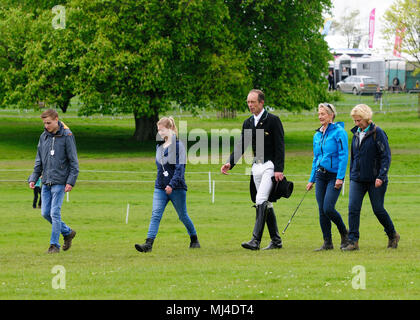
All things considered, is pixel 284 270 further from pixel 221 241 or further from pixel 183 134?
pixel 183 134

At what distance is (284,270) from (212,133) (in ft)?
122

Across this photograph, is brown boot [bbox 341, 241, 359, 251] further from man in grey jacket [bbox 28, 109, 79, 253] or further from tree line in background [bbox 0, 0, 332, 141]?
tree line in background [bbox 0, 0, 332, 141]

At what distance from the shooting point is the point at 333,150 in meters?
10.7

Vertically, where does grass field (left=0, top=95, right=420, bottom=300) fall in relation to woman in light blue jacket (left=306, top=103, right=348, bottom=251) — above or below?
below

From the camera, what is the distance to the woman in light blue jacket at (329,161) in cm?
1070

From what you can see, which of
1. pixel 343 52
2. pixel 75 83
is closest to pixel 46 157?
pixel 75 83

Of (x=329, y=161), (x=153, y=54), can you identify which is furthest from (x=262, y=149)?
(x=153, y=54)

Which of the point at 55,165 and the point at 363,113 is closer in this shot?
the point at 363,113

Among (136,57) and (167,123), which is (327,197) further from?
(136,57)

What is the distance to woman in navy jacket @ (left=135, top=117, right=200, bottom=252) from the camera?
10867 millimetres

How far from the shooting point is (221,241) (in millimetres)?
12961

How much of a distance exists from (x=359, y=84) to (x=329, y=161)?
200 feet

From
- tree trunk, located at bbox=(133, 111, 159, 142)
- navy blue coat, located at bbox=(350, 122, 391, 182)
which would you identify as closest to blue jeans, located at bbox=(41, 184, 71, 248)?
navy blue coat, located at bbox=(350, 122, 391, 182)

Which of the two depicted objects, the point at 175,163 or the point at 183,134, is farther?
the point at 183,134
